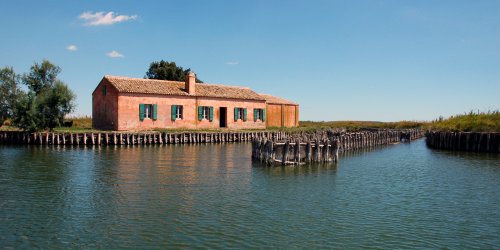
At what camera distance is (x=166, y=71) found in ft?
203

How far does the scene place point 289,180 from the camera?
18906mm

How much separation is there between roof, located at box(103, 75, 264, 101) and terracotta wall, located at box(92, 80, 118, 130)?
1.01 m

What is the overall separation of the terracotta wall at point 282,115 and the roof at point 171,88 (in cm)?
305

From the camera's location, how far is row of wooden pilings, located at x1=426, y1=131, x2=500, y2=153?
3388cm

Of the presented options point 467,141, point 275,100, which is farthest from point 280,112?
point 467,141

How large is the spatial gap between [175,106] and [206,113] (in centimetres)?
403

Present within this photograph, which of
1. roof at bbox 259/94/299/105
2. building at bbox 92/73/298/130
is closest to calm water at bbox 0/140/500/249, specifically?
building at bbox 92/73/298/130

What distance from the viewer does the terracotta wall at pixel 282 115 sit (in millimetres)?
52719

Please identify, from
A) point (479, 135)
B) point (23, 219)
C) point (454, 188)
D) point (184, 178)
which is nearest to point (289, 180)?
point (184, 178)

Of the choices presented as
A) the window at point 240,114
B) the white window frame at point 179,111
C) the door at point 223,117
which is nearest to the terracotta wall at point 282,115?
the window at point 240,114

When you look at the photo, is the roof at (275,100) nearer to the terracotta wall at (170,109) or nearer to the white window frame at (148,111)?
the terracotta wall at (170,109)

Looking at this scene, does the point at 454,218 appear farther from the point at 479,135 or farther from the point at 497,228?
the point at 479,135

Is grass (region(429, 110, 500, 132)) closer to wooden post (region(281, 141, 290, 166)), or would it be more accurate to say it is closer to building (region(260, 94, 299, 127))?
building (region(260, 94, 299, 127))

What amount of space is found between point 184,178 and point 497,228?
12143 millimetres
